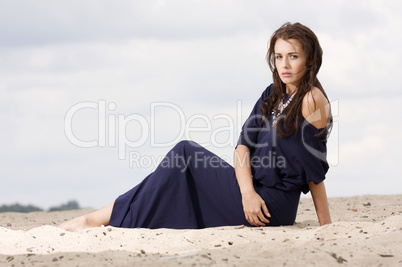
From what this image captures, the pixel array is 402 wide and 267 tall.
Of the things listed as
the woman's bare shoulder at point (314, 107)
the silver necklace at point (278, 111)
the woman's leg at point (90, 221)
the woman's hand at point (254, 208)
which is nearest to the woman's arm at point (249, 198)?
the woman's hand at point (254, 208)

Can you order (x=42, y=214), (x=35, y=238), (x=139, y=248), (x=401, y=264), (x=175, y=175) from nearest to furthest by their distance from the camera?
(x=401, y=264) < (x=139, y=248) < (x=35, y=238) < (x=175, y=175) < (x=42, y=214)

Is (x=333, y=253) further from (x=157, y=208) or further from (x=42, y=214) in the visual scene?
(x=42, y=214)

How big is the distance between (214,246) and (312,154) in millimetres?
1051

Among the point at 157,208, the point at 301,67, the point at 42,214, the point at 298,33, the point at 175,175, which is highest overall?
the point at 298,33

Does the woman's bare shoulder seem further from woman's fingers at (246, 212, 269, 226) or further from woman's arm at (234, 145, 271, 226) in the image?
woman's fingers at (246, 212, 269, 226)

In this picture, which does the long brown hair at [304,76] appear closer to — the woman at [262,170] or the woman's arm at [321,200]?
the woman at [262,170]

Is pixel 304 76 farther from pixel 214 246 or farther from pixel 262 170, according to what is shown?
pixel 214 246

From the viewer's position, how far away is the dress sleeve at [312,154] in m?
3.99

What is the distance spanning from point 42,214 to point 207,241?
4.14 meters

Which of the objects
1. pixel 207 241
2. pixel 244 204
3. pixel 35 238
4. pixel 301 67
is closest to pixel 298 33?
pixel 301 67

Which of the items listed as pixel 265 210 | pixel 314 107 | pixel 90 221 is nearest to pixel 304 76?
pixel 314 107

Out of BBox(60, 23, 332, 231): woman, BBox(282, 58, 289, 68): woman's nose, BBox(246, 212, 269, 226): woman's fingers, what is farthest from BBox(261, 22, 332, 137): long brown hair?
BBox(246, 212, 269, 226): woman's fingers

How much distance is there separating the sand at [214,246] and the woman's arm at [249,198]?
128 millimetres

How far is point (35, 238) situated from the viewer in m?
3.98
